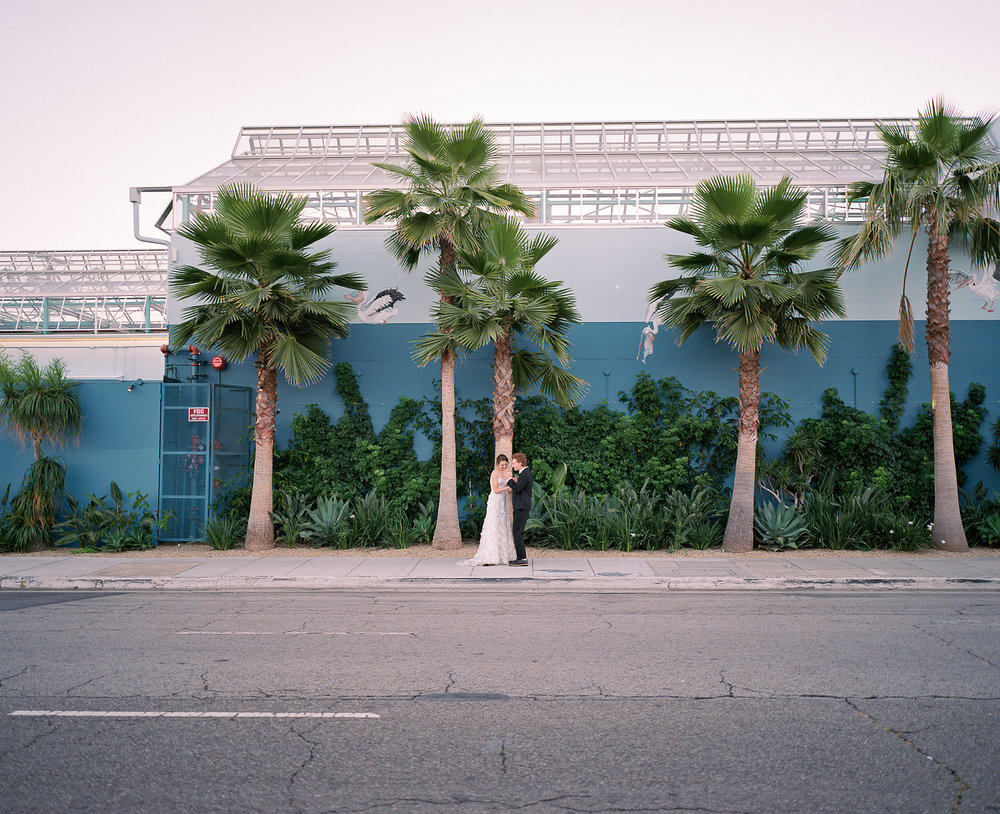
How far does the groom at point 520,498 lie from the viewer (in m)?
13.0

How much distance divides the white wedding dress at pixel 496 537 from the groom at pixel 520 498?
137mm

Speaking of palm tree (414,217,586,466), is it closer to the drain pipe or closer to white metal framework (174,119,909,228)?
white metal framework (174,119,909,228)

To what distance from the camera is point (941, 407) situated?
1427cm

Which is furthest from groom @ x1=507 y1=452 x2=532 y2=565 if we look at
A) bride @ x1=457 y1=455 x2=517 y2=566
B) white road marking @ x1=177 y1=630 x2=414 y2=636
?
white road marking @ x1=177 y1=630 x2=414 y2=636

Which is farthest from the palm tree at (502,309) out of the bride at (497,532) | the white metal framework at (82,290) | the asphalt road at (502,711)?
the white metal framework at (82,290)

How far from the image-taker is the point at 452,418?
14.8 meters

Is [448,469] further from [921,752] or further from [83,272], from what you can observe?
[83,272]

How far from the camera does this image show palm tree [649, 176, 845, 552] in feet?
45.0

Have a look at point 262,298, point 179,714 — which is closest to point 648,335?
point 262,298

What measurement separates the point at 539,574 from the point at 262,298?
6832mm

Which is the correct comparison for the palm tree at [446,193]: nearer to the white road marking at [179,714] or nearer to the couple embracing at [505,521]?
the couple embracing at [505,521]

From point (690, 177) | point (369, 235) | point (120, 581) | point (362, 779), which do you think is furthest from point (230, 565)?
point (690, 177)

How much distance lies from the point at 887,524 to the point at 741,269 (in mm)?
5304

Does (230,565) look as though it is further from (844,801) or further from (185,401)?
(844,801)
